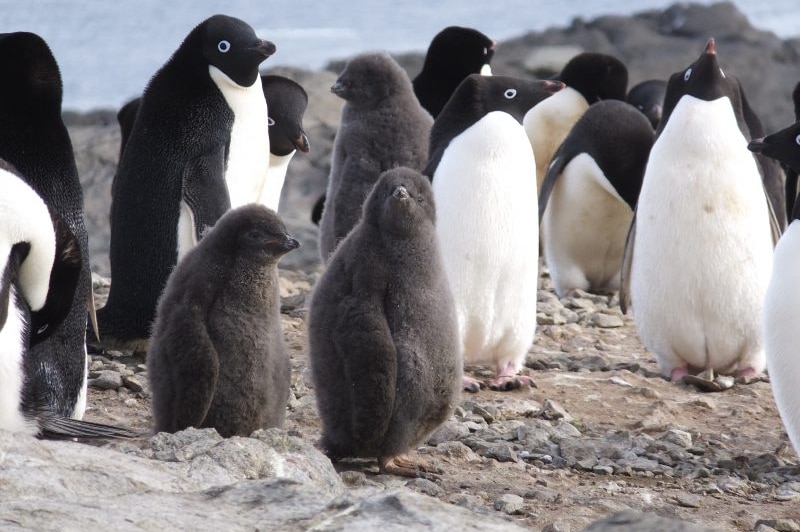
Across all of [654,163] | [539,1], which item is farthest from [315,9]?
[654,163]

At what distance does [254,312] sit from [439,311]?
547mm

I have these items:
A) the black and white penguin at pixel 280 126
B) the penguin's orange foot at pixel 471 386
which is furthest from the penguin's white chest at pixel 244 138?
the penguin's orange foot at pixel 471 386

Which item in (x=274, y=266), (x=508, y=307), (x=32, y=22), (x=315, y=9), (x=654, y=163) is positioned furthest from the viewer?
(x=315, y=9)

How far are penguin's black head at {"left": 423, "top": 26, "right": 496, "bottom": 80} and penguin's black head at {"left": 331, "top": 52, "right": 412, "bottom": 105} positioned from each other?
2.38m

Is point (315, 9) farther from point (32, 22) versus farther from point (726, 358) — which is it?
point (726, 358)

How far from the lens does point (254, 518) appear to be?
94.3 inches

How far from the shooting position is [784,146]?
5047mm

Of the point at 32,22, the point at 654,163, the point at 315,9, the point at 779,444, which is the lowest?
the point at 779,444

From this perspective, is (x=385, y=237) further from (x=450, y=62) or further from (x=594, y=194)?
(x=450, y=62)

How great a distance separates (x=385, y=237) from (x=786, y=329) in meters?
1.41

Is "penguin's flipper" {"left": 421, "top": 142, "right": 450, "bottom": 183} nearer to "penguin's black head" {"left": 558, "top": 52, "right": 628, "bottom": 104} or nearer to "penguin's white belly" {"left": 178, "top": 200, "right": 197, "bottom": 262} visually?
"penguin's white belly" {"left": 178, "top": 200, "right": 197, "bottom": 262}

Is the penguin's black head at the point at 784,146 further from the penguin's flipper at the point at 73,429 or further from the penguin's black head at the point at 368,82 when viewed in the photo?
the penguin's flipper at the point at 73,429

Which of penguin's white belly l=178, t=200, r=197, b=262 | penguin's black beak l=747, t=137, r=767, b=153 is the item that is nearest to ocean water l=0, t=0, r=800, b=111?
penguin's white belly l=178, t=200, r=197, b=262

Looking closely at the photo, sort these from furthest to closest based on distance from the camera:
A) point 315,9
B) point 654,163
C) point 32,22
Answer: point 315,9
point 32,22
point 654,163
